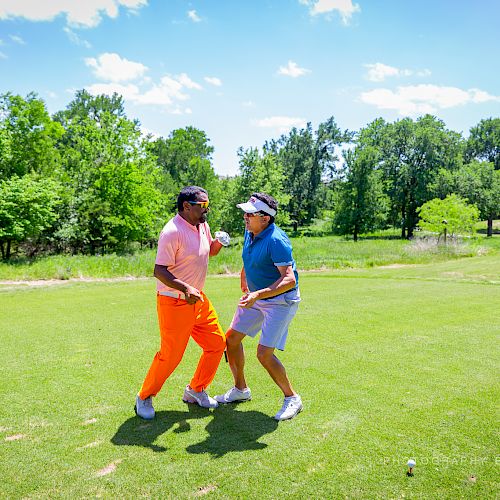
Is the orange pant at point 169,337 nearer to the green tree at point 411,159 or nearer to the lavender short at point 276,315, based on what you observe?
the lavender short at point 276,315

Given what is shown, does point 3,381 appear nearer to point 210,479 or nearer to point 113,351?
point 113,351

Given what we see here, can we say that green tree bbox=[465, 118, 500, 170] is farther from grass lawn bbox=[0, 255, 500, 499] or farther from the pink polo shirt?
the pink polo shirt

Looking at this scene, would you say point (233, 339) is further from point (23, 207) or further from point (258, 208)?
point (23, 207)

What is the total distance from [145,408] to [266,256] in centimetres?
198

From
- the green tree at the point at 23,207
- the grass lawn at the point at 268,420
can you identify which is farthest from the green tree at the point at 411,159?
the grass lawn at the point at 268,420

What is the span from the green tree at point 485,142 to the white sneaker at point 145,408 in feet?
324

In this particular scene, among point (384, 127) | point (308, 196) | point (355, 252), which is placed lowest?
point (355, 252)

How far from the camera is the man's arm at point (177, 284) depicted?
4.48 m

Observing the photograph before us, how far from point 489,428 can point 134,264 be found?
19.0 metres

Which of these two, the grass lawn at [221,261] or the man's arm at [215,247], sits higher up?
the man's arm at [215,247]

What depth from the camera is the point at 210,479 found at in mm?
3496

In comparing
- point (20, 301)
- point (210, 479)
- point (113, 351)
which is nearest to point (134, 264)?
point (20, 301)

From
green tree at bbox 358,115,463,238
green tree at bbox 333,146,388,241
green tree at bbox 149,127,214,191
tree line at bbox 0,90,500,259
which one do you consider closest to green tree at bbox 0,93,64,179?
tree line at bbox 0,90,500,259

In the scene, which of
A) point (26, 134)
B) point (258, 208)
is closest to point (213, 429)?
point (258, 208)
